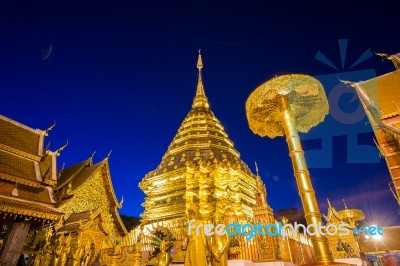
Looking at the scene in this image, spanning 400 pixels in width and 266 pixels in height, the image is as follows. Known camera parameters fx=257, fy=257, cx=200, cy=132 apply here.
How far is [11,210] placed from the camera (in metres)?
8.73

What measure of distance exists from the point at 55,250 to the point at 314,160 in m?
9.99

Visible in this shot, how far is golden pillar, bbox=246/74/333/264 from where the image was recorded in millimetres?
3809

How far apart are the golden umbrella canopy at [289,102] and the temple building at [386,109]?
26.3 feet

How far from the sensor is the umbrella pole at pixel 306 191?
3539mm

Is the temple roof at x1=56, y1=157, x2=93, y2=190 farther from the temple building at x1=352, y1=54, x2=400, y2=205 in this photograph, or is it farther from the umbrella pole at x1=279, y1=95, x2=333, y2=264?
the temple building at x1=352, y1=54, x2=400, y2=205

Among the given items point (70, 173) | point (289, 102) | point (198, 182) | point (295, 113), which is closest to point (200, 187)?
point (198, 182)

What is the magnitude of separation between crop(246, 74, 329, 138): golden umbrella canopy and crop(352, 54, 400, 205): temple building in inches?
315

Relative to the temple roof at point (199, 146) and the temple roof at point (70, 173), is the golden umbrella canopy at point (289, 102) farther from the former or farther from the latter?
the temple roof at point (70, 173)

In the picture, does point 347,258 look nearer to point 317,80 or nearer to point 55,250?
point 317,80

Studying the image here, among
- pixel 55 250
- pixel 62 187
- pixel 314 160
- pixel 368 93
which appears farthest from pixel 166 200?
pixel 368 93

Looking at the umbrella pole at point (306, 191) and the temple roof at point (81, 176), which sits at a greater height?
the temple roof at point (81, 176)

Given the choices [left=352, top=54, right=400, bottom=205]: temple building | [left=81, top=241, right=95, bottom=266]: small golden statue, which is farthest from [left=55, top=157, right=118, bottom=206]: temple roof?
[left=352, top=54, right=400, bottom=205]: temple building

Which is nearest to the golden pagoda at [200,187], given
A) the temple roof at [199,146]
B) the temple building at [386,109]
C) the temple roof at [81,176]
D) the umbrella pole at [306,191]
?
the temple roof at [199,146]

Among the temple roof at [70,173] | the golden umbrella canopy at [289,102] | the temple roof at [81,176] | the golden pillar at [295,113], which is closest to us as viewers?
the golden pillar at [295,113]
